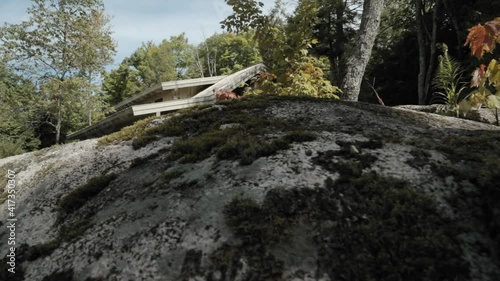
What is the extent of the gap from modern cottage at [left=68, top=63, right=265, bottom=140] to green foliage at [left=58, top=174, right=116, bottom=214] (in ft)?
25.9

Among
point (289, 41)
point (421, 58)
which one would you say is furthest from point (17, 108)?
point (421, 58)

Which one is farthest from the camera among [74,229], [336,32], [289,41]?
[336,32]

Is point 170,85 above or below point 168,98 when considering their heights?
above

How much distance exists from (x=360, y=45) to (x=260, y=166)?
15.0 ft

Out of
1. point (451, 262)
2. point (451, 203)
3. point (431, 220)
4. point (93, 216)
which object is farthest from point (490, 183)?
point (93, 216)

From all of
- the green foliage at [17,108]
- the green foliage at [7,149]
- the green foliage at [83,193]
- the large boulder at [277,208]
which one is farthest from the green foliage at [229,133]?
the green foliage at [17,108]

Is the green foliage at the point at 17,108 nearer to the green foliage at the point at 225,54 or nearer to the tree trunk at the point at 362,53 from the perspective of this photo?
the tree trunk at the point at 362,53

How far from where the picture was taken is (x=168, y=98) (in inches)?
632

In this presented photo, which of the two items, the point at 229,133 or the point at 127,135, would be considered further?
the point at 127,135

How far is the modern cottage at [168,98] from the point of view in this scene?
1184cm

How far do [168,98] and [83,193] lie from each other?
13.8 metres

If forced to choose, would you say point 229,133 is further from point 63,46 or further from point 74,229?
point 63,46

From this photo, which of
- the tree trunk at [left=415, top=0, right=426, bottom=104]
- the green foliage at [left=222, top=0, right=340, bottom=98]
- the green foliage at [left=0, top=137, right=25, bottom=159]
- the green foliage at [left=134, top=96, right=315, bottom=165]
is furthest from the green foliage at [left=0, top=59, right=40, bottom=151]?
the tree trunk at [left=415, top=0, right=426, bottom=104]

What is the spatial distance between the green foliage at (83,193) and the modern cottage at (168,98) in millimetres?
7891
